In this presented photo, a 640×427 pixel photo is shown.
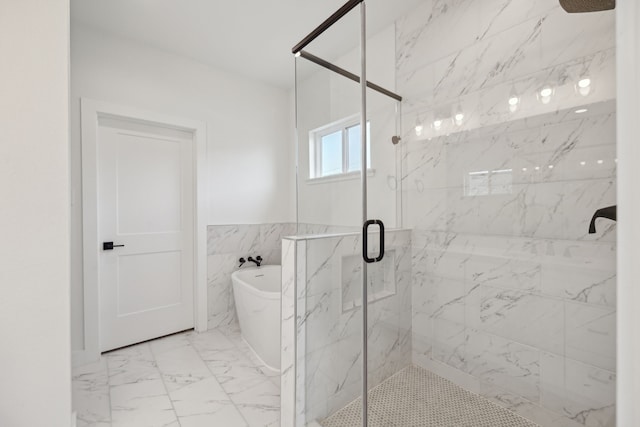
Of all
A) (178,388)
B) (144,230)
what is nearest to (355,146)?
(178,388)

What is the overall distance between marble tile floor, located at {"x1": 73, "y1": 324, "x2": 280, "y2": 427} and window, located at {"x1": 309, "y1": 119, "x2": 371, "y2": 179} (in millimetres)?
1483

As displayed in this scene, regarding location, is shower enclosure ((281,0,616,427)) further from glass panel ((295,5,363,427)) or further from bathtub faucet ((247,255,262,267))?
bathtub faucet ((247,255,262,267))

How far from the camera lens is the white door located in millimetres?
2334

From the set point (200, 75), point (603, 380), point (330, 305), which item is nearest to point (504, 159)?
point (603, 380)

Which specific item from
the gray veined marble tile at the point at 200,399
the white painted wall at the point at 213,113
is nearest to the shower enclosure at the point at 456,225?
the gray veined marble tile at the point at 200,399

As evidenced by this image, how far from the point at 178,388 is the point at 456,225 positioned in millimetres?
2004

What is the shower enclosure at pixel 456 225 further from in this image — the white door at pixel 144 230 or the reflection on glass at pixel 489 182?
the white door at pixel 144 230

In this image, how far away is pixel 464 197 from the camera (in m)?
1.45

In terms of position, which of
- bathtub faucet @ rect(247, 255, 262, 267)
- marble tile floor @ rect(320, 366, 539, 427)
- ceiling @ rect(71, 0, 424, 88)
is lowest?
marble tile floor @ rect(320, 366, 539, 427)

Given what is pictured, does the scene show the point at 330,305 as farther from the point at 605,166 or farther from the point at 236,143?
the point at 236,143

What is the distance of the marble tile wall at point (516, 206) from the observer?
106 centimetres

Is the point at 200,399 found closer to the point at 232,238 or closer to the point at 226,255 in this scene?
the point at 226,255
